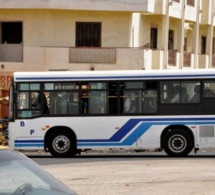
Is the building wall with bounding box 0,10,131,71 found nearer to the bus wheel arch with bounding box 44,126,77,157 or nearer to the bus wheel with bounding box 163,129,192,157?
the bus wheel arch with bounding box 44,126,77,157

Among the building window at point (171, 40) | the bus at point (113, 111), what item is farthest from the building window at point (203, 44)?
the bus at point (113, 111)

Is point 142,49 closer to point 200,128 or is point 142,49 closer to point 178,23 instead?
point 178,23

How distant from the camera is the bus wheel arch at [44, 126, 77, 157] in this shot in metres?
29.2

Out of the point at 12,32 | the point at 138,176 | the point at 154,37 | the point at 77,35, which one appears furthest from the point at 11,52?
the point at 138,176

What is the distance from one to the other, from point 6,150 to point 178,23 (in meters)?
45.2

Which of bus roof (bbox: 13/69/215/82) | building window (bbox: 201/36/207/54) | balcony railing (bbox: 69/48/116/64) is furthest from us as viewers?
building window (bbox: 201/36/207/54)

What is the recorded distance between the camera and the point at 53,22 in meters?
45.9

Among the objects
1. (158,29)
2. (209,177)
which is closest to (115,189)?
(209,177)

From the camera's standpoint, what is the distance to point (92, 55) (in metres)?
45.8

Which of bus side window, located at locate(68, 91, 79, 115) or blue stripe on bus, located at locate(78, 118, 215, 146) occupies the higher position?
bus side window, located at locate(68, 91, 79, 115)

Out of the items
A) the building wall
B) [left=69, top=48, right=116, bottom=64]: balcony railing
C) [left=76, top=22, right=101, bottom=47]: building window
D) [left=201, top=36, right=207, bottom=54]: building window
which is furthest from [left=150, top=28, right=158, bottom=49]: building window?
[left=201, top=36, right=207, bottom=54]: building window

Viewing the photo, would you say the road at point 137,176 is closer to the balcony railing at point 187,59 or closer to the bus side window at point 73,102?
the bus side window at point 73,102

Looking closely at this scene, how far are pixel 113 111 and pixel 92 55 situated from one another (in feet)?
56.2

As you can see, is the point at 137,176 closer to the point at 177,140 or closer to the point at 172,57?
the point at 177,140
